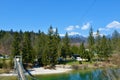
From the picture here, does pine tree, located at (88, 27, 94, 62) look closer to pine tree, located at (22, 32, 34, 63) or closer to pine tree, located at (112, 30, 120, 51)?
pine tree, located at (112, 30, 120, 51)

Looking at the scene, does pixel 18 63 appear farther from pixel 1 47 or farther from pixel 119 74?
pixel 1 47

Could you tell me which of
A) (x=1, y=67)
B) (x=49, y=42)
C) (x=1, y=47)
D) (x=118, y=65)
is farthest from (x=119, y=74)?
(x=1, y=47)

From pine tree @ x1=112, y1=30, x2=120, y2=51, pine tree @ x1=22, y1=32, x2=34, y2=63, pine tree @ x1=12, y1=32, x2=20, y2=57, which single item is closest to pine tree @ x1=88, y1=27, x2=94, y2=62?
pine tree @ x1=112, y1=30, x2=120, y2=51

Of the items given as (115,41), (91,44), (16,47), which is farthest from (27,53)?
(115,41)

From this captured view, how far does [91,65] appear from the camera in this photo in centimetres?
8262

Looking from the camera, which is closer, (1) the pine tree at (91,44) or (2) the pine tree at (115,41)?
(1) the pine tree at (91,44)

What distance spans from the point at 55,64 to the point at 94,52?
63.9ft

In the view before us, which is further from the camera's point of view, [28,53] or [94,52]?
[94,52]

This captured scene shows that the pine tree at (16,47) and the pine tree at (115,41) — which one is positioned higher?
the pine tree at (115,41)

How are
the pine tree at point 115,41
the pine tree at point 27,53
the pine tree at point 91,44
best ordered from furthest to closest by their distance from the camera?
the pine tree at point 115,41
the pine tree at point 91,44
the pine tree at point 27,53

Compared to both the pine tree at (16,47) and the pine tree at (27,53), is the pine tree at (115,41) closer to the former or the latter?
the pine tree at (27,53)

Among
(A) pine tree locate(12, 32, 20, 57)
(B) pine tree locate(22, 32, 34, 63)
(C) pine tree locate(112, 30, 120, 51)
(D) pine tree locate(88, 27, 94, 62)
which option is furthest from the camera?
(C) pine tree locate(112, 30, 120, 51)

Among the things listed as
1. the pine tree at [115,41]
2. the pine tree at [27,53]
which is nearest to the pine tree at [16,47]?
the pine tree at [27,53]

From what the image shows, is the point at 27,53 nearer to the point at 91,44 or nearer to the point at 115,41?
the point at 91,44
